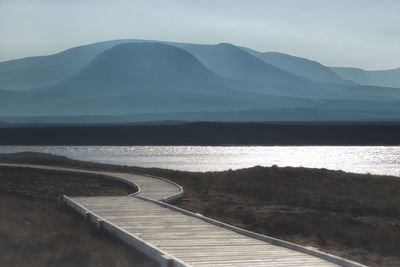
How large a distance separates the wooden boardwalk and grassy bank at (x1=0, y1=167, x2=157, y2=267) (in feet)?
1.18

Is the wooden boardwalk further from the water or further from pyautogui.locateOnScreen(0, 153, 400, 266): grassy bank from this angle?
the water

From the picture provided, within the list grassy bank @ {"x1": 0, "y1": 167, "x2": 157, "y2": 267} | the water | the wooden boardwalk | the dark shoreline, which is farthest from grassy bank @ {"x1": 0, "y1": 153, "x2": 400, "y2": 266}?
the dark shoreline

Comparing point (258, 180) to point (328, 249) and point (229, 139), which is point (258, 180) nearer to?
point (328, 249)

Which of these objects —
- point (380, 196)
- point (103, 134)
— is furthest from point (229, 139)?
point (380, 196)

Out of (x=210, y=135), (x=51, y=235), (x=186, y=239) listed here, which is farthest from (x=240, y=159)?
(x=186, y=239)

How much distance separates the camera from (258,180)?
34125 mm

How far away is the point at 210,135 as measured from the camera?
122 meters

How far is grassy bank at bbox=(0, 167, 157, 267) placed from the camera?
14531mm

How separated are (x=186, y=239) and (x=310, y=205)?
11.4 metres

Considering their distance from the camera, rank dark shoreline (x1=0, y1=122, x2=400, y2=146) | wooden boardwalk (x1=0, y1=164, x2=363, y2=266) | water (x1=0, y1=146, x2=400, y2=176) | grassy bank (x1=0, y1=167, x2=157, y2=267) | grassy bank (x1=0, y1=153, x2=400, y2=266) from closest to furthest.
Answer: wooden boardwalk (x1=0, y1=164, x2=363, y2=266) < grassy bank (x1=0, y1=167, x2=157, y2=267) < grassy bank (x1=0, y1=153, x2=400, y2=266) < water (x1=0, y1=146, x2=400, y2=176) < dark shoreline (x1=0, y1=122, x2=400, y2=146)

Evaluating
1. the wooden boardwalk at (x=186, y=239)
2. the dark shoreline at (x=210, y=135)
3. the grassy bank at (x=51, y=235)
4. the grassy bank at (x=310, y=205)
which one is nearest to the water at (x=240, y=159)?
the dark shoreline at (x=210, y=135)

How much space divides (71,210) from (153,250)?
9.44 metres

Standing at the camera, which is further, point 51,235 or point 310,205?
point 310,205

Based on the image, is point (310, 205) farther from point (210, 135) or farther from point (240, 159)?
point (210, 135)
